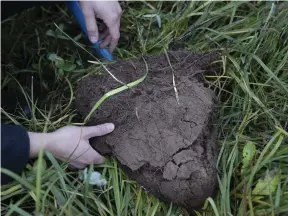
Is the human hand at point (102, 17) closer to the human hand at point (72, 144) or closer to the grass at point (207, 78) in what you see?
the grass at point (207, 78)

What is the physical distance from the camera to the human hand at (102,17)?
4.98 feet

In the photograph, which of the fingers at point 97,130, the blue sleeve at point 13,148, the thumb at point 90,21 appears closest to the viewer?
the blue sleeve at point 13,148

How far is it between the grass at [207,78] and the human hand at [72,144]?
0.15 feet

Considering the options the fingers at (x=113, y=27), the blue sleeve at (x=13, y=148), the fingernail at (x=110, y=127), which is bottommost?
the fingernail at (x=110, y=127)

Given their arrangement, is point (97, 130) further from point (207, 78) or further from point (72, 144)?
point (207, 78)

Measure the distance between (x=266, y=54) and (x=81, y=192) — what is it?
2.61ft

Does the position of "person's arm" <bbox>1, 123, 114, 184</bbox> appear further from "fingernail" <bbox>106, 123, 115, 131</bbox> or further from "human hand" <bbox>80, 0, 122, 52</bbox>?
"human hand" <bbox>80, 0, 122, 52</bbox>

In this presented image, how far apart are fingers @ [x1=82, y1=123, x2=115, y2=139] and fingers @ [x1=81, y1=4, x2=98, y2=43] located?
0.38 meters

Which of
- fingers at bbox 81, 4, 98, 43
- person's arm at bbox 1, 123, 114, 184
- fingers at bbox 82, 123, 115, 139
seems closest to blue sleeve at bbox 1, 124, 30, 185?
person's arm at bbox 1, 123, 114, 184

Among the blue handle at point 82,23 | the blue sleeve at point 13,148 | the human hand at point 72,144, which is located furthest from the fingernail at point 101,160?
the blue handle at point 82,23

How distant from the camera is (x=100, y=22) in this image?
1.65 meters

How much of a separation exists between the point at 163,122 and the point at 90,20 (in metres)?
0.47

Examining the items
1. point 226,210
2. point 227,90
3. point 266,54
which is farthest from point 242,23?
point 226,210

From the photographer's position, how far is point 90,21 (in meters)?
1.52
